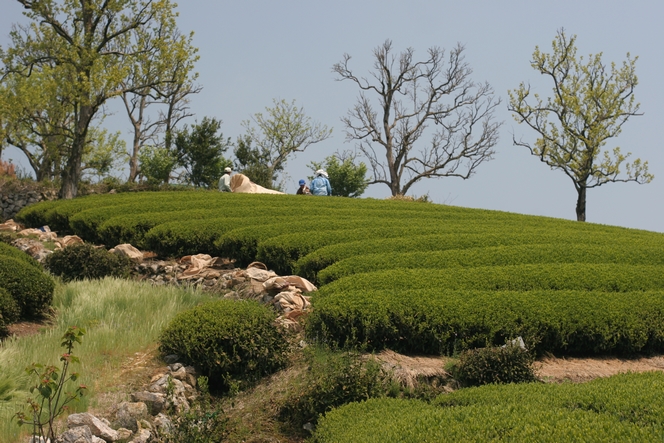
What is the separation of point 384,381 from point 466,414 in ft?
5.70

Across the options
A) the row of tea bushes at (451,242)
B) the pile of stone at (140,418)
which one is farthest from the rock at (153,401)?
the row of tea bushes at (451,242)

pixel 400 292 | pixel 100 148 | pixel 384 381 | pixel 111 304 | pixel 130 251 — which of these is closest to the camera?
pixel 384 381

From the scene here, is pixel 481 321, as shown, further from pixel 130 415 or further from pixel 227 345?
pixel 130 415

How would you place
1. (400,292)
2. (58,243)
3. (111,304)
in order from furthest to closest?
(58,243) < (111,304) < (400,292)

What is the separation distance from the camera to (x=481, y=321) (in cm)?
934

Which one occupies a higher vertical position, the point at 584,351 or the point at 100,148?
the point at 100,148

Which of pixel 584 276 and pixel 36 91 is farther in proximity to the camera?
pixel 36 91

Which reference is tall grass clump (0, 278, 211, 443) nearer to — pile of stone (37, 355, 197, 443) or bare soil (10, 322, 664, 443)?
bare soil (10, 322, 664, 443)

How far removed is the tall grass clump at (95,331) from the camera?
7.62m

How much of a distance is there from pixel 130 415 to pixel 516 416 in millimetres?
3771

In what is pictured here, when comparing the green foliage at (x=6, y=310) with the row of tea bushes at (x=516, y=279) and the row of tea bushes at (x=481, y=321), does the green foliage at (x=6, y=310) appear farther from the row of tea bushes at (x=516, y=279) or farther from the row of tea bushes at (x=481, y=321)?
the row of tea bushes at (x=516, y=279)

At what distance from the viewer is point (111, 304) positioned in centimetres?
1074

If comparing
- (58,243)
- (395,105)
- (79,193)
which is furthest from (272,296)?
(395,105)

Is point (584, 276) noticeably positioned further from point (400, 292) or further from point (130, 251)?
point (130, 251)
